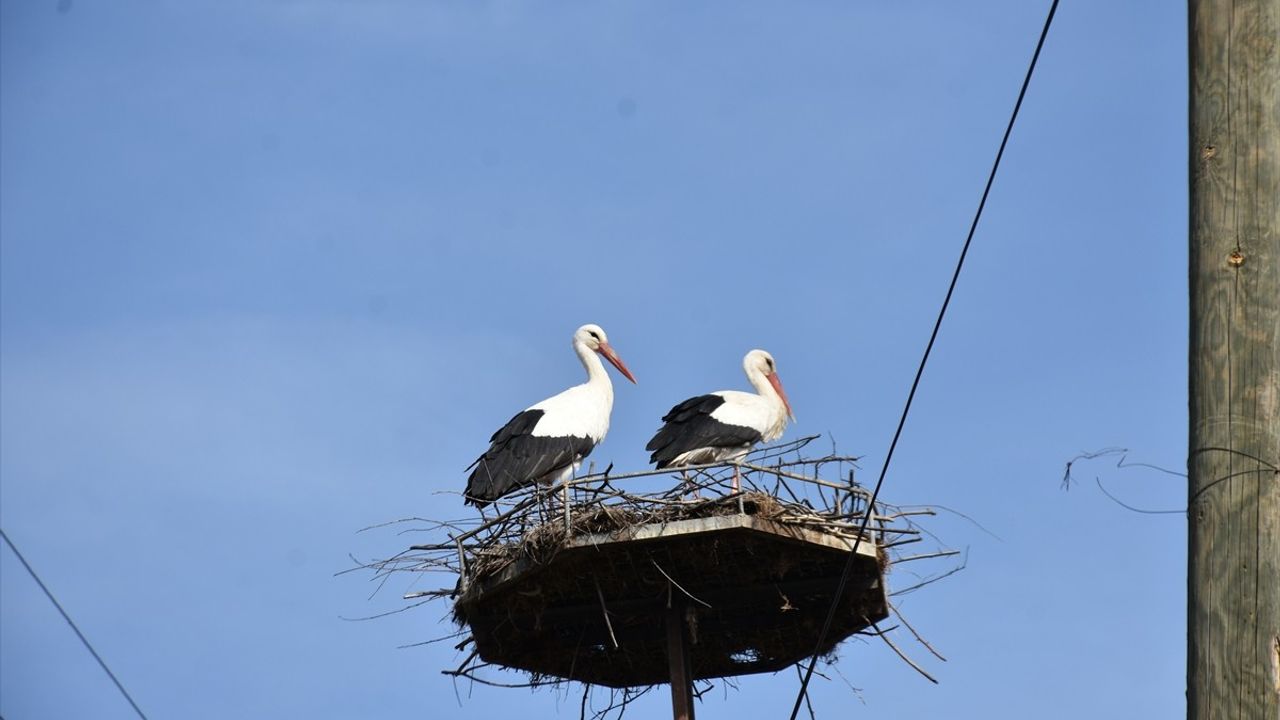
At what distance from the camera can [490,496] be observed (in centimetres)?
1142

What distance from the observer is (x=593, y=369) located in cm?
1353

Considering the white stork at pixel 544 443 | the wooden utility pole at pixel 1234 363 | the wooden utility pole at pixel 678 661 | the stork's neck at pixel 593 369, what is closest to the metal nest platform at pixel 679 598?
the wooden utility pole at pixel 678 661

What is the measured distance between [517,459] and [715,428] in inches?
60.4

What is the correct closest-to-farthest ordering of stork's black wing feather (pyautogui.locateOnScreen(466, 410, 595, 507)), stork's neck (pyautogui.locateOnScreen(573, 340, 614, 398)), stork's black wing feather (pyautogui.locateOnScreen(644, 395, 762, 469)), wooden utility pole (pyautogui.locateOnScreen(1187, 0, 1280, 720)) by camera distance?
wooden utility pole (pyautogui.locateOnScreen(1187, 0, 1280, 720)) → stork's black wing feather (pyautogui.locateOnScreen(466, 410, 595, 507)) → stork's black wing feather (pyautogui.locateOnScreen(644, 395, 762, 469)) → stork's neck (pyautogui.locateOnScreen(573, 340, 614, 398))

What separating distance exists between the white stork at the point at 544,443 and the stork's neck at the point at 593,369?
2 centimetres

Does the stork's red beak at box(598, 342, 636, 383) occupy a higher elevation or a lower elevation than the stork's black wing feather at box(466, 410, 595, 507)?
higher

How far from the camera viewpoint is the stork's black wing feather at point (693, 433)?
12.0 metres

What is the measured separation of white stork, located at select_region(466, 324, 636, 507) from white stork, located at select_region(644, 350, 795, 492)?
0.53 m

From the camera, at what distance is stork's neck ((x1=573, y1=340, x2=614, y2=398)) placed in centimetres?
1320

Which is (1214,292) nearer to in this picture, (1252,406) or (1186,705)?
(1252,406)

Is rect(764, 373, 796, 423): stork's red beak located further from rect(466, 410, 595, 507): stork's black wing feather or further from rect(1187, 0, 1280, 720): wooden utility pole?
rect(1187, 0, 1280, 720): wooden utility pole

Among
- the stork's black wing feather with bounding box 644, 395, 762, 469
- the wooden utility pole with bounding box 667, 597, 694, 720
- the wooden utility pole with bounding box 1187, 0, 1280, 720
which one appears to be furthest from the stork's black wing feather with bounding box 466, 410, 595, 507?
the wooden utility pole with bounding box 1187, 0, 1280, 720

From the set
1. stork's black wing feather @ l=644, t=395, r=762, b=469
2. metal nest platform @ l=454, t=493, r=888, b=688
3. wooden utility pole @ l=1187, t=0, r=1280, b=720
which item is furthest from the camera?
stork's black wing feather @ l=644, t=395, r=762, b=469

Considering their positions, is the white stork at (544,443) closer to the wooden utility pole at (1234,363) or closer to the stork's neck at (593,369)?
the stork's neck at (593,369)
